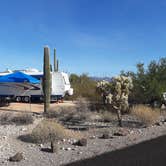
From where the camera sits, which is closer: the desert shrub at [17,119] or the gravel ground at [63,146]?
the gravel ground at [63,146]

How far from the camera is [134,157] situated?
35.9ft

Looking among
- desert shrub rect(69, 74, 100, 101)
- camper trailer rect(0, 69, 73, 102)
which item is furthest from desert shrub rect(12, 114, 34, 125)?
desert shrub rect(69, 74, 100, 101)

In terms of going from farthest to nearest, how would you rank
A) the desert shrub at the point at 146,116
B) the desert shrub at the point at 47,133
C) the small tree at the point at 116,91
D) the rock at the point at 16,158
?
1. the desert shrub at the point at 146,116
2. the small tree at the point at 116,91
3. the desert shrub at the point at 47,133
4. the rock at the point at 16,158

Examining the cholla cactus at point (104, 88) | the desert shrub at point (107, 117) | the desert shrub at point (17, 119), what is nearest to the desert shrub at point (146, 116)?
the desert shrub at point (107, 117)

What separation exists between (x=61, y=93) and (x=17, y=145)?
750 inches

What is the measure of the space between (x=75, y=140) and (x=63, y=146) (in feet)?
4.15

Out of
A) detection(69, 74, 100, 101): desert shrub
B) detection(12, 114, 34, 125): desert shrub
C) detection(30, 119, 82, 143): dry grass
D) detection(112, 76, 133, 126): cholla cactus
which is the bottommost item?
detection(30, 119, 82, 143): dry grass

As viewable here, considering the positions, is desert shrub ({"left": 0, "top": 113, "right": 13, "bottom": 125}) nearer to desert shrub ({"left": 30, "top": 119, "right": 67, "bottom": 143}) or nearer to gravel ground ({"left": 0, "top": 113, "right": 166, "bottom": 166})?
gravel ground ({"left": 0, "top": 113, "right": 166, "bottom": 166})

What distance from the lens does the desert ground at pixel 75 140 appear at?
11.8m

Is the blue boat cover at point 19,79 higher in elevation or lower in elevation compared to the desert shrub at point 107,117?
higher

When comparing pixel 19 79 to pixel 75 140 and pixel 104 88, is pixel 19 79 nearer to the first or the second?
pixel 104 88

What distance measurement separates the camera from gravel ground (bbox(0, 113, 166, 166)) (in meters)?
11.6

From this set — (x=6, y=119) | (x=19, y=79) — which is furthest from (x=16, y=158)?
(x=19, y=79)

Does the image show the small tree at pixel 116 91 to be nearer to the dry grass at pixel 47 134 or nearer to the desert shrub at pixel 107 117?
the desert shrub at pixel 107 117
